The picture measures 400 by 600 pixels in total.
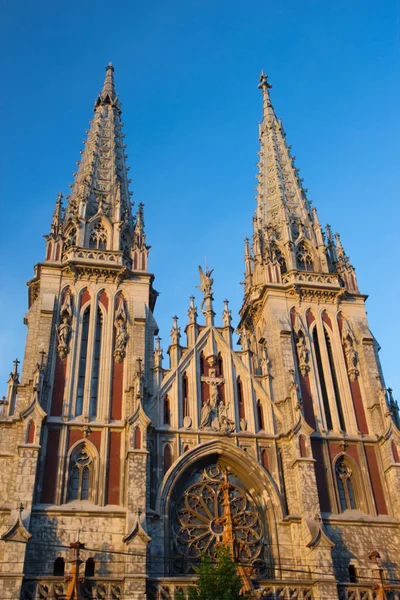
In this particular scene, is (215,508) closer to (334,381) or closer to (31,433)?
(31,433)

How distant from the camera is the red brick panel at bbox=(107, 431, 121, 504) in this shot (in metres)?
22.8

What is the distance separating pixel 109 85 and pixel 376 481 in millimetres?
29759

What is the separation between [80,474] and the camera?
2325 centimetres

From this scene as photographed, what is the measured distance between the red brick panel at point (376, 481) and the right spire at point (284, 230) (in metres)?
8.62

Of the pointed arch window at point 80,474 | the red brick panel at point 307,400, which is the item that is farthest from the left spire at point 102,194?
the pointed arch window at point 80,474

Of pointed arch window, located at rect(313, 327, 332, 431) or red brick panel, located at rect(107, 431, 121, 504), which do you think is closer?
red brick panel, located at rect(107, 431, 121, 504)

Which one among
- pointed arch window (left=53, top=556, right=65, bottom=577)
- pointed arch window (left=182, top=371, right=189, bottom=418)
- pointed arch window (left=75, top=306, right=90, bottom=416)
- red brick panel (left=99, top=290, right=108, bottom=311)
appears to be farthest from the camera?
red brick panel (left=99, top=290, right=108, bottom=311)

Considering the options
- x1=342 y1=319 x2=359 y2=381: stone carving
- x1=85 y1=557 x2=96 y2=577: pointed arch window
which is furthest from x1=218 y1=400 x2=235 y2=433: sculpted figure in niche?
x1=85 y1=557 x2=96 y2=577: pointed arch window

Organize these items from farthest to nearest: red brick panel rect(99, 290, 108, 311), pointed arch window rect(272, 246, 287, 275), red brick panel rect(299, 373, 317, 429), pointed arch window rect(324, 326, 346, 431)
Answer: pointed arch window rect(272, 246, 287, 275)
red brick panel rect(99, 290, 108, 311)
pointed arch window rect(324, 326, 346, 431)
red brick panel rect(299, 373, 317, 429)

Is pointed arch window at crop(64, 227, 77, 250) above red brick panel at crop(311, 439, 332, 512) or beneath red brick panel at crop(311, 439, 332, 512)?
above

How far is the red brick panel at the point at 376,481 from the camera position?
24.6 m

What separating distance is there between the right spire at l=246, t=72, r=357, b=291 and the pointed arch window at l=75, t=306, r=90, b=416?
8664 millimetres

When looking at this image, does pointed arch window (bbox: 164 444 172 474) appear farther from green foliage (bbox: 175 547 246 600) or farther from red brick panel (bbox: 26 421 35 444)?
green foliage (bbox: 175 547 246 600)

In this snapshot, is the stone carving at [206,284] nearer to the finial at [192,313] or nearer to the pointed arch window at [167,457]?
the finial at [192,313]
